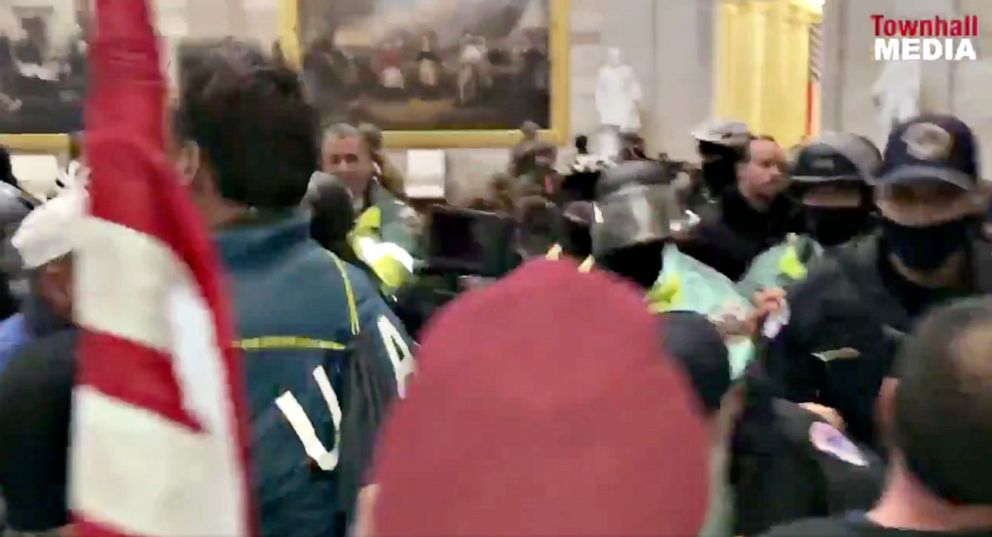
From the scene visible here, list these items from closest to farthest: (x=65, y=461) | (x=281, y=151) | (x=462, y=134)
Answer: (x=281, y=151) < (x=65, y=461) < (x=462, y=134)

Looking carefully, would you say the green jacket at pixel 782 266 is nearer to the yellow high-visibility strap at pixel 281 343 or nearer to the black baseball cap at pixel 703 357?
the black baseball cap at pixel 703 357

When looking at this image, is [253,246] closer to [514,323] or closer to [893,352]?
[514,323]

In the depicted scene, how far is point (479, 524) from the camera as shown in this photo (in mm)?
974

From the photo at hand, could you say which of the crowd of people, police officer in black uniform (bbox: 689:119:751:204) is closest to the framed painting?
police officer in black uniform (bbox: 689:119:751:204)

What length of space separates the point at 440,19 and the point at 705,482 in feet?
49.5

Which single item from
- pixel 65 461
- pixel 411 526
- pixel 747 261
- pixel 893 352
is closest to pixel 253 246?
pixel 65 461

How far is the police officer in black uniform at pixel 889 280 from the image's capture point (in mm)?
3482

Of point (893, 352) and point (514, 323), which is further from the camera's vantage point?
point (893, 352)

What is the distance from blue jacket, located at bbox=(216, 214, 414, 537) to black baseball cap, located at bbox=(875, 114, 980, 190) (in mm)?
1663

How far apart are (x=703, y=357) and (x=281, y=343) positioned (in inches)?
26.4

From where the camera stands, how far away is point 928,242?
358 centimetres

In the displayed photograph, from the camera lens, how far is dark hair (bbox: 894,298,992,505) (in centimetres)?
187

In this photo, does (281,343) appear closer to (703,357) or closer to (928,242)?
(703,357)

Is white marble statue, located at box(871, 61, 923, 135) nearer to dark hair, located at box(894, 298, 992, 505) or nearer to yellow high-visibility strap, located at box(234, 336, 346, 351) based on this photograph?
yellow high-visibility strap, located at box(234, 336, 346, 351)
